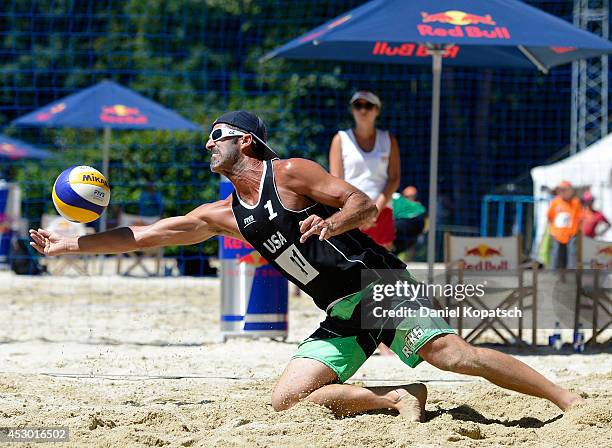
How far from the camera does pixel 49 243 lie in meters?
4.36

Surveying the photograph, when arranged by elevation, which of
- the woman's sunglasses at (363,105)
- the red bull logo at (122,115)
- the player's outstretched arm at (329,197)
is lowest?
the player's outstretched arm at (329,197)

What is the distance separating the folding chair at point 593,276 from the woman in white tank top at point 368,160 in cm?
151

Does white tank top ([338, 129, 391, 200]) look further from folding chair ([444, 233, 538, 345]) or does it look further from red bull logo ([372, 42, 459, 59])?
red bull logo ([372, 42, 459, 59])

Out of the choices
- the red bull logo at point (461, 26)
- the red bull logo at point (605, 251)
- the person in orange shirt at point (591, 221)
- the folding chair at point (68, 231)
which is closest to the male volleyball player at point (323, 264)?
the red bull logo at point (461, 26)

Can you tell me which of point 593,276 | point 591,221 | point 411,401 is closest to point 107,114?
point 591,221

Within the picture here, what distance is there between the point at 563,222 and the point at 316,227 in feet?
27.0

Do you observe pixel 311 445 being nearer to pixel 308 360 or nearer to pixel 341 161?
pixel 308 360

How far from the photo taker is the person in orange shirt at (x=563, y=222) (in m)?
11.3

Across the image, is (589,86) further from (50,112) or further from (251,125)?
(251,125)

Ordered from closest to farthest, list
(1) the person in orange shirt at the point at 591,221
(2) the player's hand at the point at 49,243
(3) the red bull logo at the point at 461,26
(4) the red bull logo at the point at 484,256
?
(2) the player's hand at the point at 49,243, (3) the red bull logo at the point at 461,26, (4) the red bull logo at the point at 484,256, (1) the person in orange shirt at the point at 591,221

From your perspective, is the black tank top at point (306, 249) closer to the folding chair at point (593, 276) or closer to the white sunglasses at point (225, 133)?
the white sunglasses at point (225, 133)

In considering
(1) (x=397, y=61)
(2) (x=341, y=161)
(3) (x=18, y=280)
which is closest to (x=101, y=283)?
(3) (x=18, y=280)

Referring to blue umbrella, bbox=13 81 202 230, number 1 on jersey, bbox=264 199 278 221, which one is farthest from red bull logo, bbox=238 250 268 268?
blue umbrella, bbox=13 81 202 230

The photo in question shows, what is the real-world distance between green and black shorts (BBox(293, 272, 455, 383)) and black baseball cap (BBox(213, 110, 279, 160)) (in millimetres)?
728
